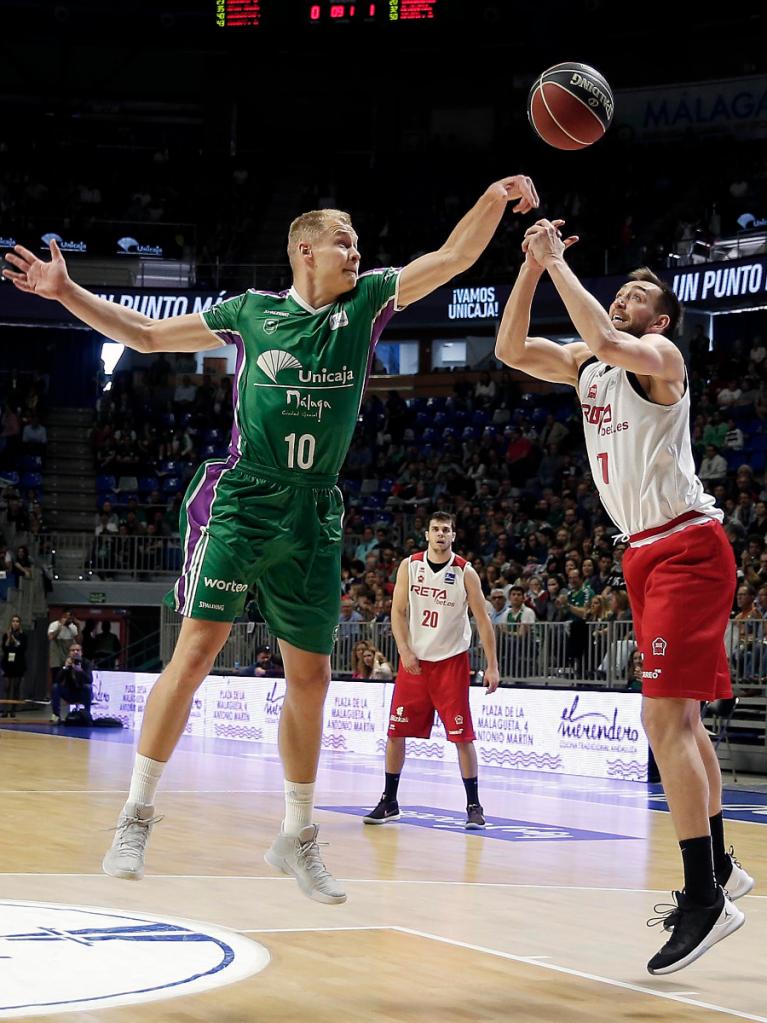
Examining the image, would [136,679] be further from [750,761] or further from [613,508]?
[613,508]

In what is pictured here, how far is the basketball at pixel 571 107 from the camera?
595 centimetres

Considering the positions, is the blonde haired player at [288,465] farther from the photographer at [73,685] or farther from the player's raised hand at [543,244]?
the photographer at [73,685]

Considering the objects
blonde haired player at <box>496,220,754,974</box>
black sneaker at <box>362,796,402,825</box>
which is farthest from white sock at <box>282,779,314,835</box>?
black sneaker at <box>362,796,402,825</box>

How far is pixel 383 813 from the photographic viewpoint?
410 inches

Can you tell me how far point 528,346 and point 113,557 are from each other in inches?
841

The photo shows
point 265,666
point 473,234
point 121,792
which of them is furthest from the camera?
point 265,666

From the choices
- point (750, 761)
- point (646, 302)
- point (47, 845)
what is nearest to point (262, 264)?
point (750, 761)

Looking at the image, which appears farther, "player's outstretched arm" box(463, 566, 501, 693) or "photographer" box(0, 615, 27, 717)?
"photographer" box(0, 615, 27, 717)

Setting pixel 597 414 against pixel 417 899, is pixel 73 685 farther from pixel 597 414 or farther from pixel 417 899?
pixel 597 414

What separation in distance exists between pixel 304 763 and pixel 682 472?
184cm

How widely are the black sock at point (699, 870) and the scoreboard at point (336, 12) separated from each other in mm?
26507

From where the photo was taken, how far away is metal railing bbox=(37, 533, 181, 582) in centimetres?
2625

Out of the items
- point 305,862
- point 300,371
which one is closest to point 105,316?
point 300,371

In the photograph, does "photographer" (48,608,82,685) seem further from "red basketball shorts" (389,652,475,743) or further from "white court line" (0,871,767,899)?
"white court line" (0,871,767,899)
